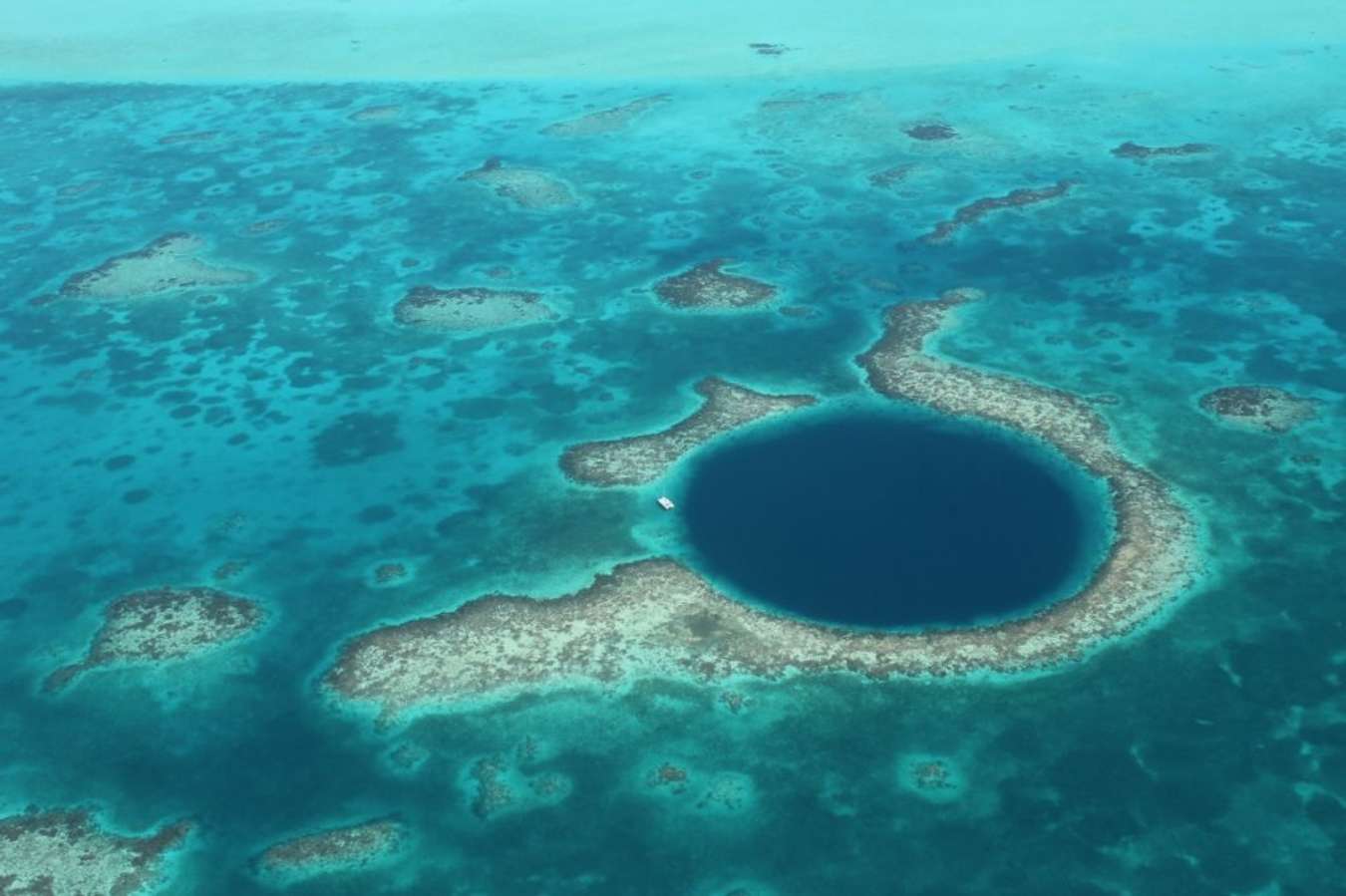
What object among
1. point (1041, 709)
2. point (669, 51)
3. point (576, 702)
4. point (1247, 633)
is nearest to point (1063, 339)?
point (1247, 633)

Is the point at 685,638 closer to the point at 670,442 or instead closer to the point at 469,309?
the point at 670,442

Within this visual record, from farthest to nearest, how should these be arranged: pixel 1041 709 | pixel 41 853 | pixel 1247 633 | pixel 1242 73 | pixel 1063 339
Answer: pixel 1242 73 < pixel 1063 339 < pixel 1247 633 < pixel 1041 709 < pixel 41 853

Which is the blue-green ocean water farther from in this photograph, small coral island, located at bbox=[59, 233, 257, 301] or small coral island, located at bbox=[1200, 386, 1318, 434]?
small coral island, located at bbox=[59, 233, 257, 301]

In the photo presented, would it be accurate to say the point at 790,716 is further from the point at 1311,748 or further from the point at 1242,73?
the point at 1242,73

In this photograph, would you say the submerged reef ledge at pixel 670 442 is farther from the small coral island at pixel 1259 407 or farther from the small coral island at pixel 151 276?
the small coral island at pixel 151 276

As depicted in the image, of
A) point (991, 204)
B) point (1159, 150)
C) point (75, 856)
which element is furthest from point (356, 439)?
point (1159, 150)

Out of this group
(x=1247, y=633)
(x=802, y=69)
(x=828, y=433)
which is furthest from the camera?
(x=802, y=69)
